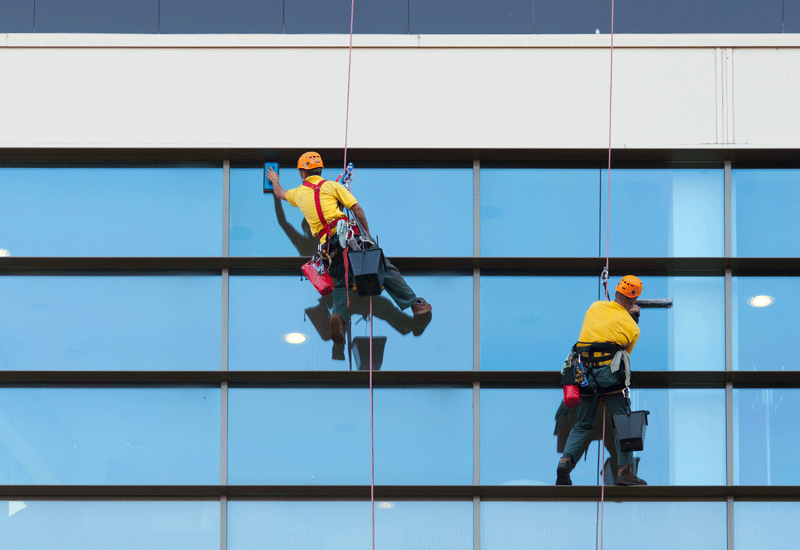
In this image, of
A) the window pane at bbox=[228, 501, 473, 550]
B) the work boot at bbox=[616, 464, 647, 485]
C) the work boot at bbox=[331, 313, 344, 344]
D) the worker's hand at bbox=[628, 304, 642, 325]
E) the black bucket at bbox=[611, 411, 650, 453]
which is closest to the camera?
the black bucket at bbox=[611, 411, 650, 453]

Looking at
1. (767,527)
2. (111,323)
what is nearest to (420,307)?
(111,323)

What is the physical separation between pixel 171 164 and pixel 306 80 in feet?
4.69

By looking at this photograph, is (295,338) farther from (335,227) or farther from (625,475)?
(625,475)

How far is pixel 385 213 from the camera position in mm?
9367

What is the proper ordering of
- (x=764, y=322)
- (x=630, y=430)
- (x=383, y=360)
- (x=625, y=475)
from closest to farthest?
1. (x=630, y=430)
2. (x=625, y=475)
3. (x=383, y=360)
4. (x=764, y=322)

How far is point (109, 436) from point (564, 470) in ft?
12.5

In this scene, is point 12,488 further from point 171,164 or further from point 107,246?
point 171,164

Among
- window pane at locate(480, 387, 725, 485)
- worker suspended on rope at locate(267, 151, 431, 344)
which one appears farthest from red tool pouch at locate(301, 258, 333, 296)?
window pane at locate(480, 387, 725, 485)

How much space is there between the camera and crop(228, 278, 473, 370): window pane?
29.7ft

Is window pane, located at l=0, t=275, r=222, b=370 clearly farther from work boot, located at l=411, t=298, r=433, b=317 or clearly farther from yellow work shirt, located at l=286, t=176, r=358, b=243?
work boot, located at l=411, t=298, r=433, b=317

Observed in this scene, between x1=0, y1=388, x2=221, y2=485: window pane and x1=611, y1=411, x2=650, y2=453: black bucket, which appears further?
x1=0, y1=388, x2=221, y2=485: window pane

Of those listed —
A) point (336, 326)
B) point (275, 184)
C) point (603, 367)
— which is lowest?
point (603, 367)

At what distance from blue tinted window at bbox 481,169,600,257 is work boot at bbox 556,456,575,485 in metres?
1.81

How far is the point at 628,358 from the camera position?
8.68 metres
